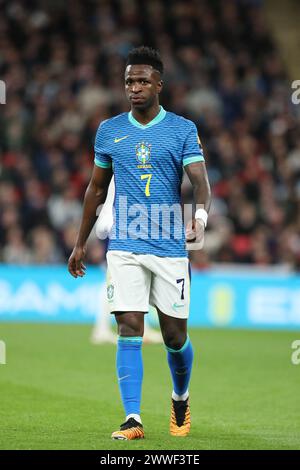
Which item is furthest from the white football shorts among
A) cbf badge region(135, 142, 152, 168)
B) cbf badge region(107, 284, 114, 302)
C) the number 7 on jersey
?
cbf badge region(135, 142, 152, 168)

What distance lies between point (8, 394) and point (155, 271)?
2726 millimetres

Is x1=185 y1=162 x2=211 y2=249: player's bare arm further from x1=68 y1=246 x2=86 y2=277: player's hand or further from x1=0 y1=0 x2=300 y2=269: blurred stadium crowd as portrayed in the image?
x1=0 y1=0 x2=300 y2=269: blurred stadium crowd

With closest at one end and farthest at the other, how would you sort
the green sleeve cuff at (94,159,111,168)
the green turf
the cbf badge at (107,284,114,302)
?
the green turf < the cbf badge at (107,284,114,302) < the green sleeve cuff at (94,159,111,168)

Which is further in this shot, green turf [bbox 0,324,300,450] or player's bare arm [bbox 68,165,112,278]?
player's bare arm [bbox 68,165,112,278]

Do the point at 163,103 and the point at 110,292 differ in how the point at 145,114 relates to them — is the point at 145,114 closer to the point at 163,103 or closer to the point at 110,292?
the point at 110,292

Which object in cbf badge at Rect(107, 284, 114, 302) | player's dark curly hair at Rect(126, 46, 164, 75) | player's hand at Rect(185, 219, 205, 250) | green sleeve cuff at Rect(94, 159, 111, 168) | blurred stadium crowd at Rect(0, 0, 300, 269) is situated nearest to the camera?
player's hand at Rect(185, 219, 205, 250)

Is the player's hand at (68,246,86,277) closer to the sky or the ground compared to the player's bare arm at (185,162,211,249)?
closer to the ground

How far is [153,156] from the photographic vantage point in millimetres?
6848

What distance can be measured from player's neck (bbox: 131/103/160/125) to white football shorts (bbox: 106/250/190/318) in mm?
898

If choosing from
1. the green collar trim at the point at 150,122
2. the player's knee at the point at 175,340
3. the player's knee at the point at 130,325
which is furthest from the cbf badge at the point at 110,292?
the green collar trim at the point at 150,122

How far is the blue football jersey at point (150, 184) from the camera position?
685 cm

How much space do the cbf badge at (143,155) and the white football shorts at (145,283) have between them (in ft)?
1.91

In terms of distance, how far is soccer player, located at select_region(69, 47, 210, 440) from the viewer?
6742 millimetres

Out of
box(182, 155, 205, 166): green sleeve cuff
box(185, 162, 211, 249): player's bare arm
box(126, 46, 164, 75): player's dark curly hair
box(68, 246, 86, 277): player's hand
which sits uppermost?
box(126, 46, 164, 75): player's dark curly hair
